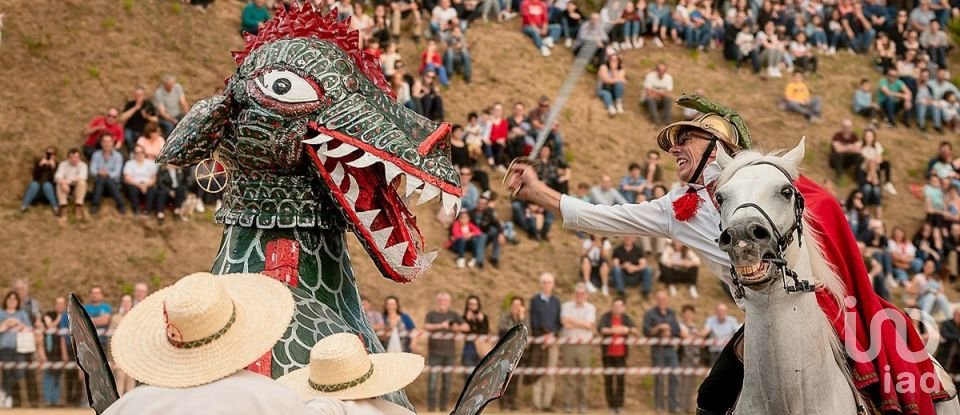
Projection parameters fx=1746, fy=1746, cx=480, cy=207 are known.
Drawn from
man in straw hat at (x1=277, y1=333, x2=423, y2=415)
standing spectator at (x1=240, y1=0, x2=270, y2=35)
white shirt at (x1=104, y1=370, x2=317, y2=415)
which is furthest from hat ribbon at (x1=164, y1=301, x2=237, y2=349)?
standing spectator at (x1=240, y1=0, x2=270, y2=35)

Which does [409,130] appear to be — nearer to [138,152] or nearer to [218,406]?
[218,406]

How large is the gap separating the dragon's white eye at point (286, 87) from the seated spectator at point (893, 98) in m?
22.9

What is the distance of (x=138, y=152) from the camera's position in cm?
2034

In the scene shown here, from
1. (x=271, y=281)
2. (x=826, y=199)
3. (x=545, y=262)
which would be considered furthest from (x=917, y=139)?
(x=271, y=281)

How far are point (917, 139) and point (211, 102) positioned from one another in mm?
22923

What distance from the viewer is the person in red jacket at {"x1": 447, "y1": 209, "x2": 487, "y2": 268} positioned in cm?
2209

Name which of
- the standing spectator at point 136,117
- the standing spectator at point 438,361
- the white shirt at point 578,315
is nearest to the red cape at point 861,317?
the standing spectator at point 438,361

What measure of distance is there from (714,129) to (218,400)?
3.27m

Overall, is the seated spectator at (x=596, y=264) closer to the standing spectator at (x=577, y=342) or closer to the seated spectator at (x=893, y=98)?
the standing spectator at (x=577, y=342)

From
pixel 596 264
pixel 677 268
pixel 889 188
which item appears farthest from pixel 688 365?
pixel 889 188

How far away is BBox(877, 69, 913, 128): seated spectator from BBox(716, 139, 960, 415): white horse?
2306 cm

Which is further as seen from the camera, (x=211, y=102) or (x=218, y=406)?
(x=211, y=102)

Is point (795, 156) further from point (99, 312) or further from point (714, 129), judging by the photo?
point (99, 312)

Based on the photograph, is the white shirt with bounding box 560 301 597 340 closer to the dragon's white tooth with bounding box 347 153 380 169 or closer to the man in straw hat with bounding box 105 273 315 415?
the dragon's white tooth with bounding box 347 153 380 169
